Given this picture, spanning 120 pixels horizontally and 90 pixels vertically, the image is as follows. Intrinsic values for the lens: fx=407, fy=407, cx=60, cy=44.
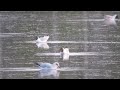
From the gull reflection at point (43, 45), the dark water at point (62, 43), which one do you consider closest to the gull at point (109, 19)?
the dark water at point (62, 43)

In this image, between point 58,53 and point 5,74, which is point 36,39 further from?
point 5,74

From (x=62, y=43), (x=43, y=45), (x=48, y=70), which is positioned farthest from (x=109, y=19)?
(x=48, y=70)

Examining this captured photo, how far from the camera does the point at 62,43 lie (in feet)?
9.18

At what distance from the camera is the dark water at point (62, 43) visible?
229 cm

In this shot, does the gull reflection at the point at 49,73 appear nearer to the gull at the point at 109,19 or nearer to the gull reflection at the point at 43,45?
the gull reflection at the point at 43,45

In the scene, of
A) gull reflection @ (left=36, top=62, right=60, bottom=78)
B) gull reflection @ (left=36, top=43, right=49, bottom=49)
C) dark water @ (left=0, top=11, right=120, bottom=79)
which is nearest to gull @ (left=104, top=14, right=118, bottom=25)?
dark water @ (left=0, top=11, right=120, bottom=79)

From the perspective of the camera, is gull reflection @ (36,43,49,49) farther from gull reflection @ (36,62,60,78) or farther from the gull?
the gull

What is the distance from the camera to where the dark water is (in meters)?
2.29
